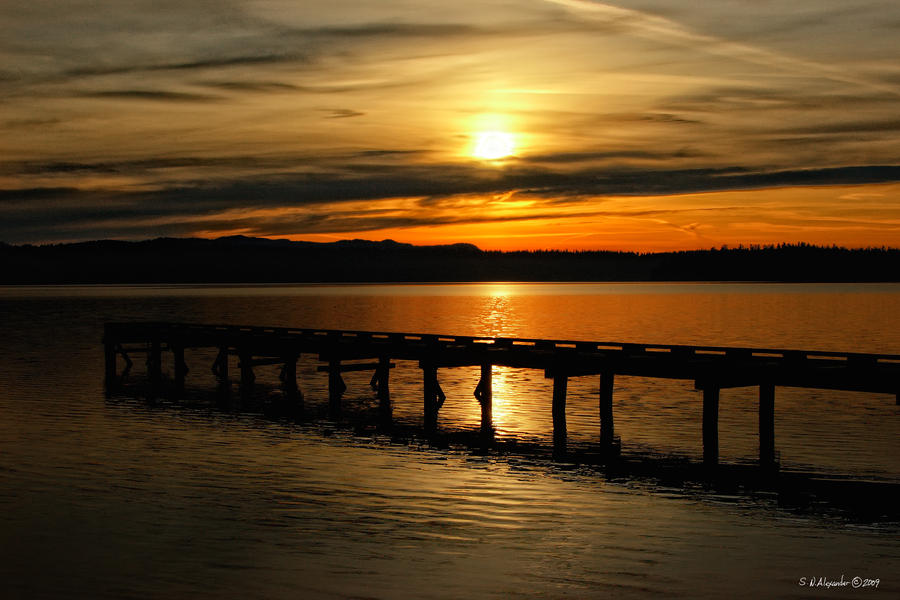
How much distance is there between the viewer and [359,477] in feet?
82.7

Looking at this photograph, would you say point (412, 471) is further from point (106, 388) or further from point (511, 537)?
point (106, 388)

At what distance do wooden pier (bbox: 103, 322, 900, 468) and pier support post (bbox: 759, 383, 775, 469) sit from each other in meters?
0.03

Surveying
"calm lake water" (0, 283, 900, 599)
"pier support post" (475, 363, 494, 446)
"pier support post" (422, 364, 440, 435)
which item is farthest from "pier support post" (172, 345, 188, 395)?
"pier support post" (475, 363, 494, 446)

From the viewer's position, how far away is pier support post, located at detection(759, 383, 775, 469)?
2758 centimetres

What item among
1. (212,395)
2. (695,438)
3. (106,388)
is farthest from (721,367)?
(106,388)

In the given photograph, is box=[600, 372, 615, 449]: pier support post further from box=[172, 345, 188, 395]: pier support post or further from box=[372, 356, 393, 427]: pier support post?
box=[172, 345, 188, 395]: pier support post

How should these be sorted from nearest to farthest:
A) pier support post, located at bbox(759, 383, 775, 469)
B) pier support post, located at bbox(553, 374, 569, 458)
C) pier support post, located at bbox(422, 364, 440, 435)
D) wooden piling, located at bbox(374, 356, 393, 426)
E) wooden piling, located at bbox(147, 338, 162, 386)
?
pier support post, located at bbox(759, 383, 775, 469), pier support post, located at bbox(553, 374, 569, 458), pier support post, located at bbox(422, 364, 440, 435), wooden piling, located at bbox(374, 356, 393, 426), wooden piling, located at bbox(147, 338, 162, 386)

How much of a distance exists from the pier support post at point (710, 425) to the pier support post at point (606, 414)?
3442 millimetres

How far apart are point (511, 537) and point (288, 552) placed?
441 cm

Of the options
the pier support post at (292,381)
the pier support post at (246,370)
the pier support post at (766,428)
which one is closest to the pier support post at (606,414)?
the pier support post at (766,428)

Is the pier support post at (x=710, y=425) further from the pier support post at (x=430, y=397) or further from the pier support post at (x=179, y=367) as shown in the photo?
the pier support post at (x=179, y=367)

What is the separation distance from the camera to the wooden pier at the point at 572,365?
90.1 ft

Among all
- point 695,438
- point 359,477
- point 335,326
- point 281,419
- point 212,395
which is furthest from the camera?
point 335,326

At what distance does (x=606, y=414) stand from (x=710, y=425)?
3957mm
